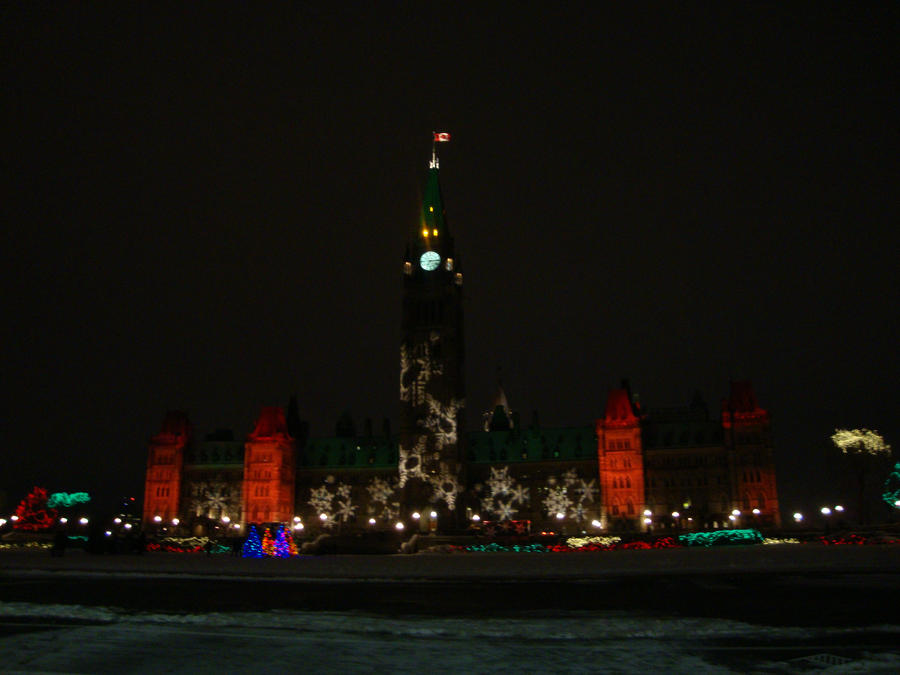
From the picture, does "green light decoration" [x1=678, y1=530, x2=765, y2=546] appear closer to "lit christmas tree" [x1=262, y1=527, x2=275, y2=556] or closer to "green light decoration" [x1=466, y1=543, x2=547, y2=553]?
"green light decoration" [x1=466, y1=543, x2=547, y2=553]

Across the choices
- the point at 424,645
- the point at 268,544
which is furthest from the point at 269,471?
the point at 424,645

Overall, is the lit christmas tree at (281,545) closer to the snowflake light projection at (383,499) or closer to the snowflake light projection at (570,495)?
the snowflake light projection at (570,495)

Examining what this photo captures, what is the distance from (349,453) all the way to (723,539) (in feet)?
285

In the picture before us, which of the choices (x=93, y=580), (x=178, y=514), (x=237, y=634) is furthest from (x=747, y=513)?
(x=237, y=634)

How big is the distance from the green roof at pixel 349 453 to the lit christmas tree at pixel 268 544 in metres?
81.9

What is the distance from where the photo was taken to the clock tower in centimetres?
11088

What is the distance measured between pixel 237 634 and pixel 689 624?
6.62 meters

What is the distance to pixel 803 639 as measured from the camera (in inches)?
390

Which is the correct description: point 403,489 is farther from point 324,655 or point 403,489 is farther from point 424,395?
point 324,655

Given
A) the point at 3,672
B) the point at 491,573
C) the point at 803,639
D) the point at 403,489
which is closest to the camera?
the point at 3,672

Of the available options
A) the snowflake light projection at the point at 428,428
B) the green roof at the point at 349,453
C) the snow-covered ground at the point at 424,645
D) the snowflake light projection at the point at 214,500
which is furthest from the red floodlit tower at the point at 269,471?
the snow-covered ground at the point at 424,645

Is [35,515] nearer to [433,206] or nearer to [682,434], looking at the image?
[433,206]

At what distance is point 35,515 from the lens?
94500mm

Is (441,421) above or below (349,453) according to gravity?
above
